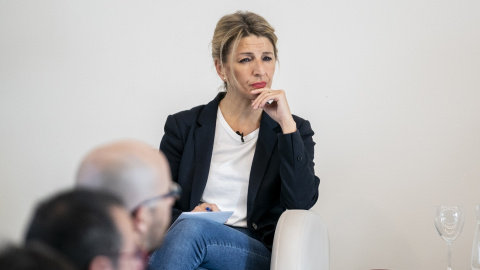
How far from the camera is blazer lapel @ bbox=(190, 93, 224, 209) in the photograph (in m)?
2.16

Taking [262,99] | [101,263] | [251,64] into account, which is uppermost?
[251,64]

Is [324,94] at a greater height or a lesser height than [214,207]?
greater

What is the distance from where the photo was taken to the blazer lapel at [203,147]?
85.1 inches

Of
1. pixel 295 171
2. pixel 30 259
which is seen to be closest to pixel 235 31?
pixel 295 171

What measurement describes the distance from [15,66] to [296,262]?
5.32 ft

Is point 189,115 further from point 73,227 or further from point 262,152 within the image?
point 73,227

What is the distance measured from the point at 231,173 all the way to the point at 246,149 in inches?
3.8

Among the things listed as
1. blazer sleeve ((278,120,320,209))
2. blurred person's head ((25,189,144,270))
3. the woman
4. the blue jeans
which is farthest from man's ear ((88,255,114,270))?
blazer sleeve ((278,120,320,209))

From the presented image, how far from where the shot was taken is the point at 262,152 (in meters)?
2.20

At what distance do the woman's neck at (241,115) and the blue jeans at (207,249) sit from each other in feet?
1.29

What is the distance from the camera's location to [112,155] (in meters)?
0.67

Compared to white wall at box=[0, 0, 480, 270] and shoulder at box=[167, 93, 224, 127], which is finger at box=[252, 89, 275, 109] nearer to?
shoulder at box=[167, 93, 224, 127]

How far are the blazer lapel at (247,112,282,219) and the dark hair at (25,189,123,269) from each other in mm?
1559

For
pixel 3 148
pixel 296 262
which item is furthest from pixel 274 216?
pixel 3 148
